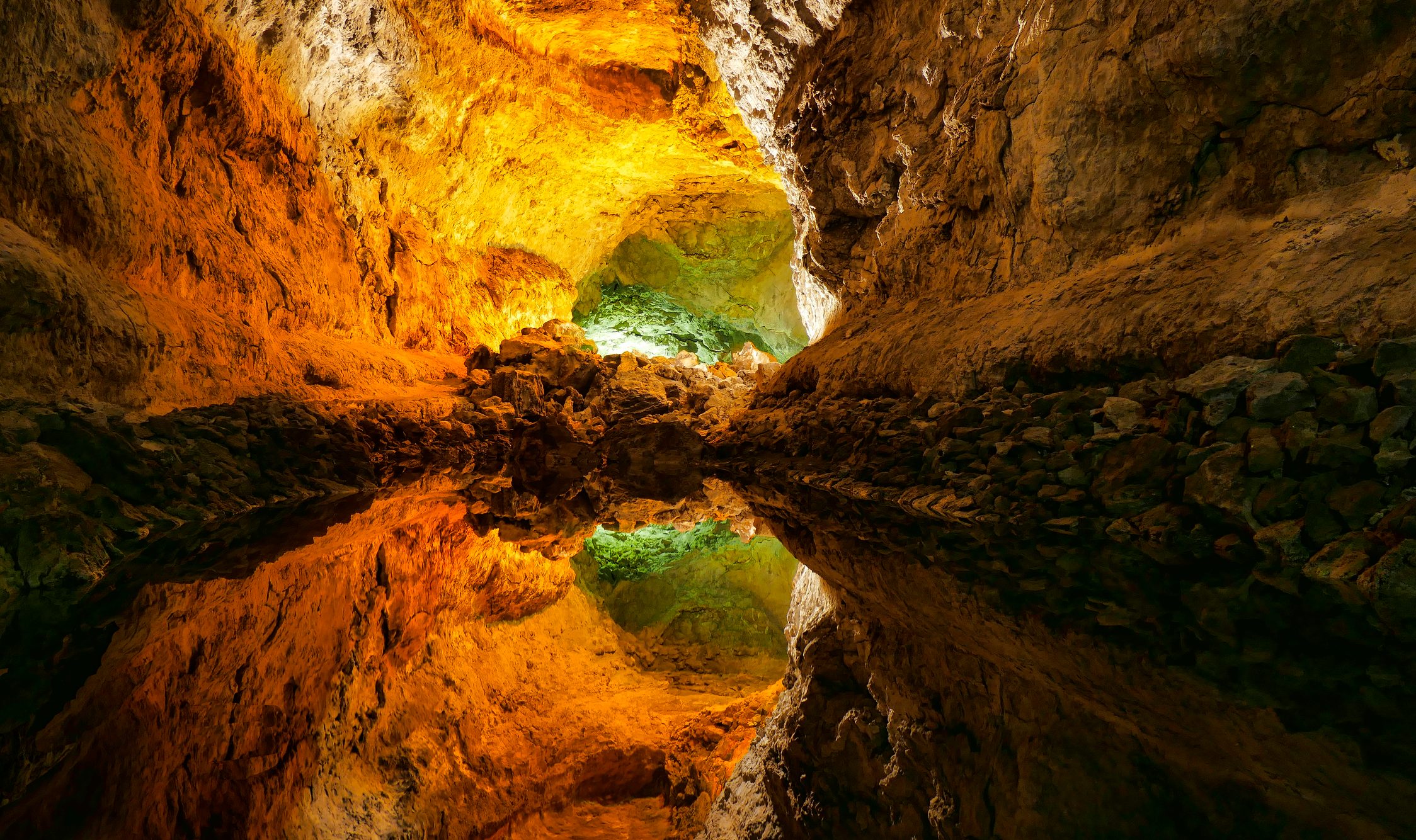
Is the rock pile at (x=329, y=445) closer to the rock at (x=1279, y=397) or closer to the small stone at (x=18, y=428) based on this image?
the small stone at (x=18, y=428)

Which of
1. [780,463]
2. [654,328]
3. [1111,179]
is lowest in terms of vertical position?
[780,463]

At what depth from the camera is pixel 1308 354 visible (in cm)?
273

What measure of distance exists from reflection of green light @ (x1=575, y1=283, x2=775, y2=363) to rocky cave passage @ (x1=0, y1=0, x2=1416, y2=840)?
18.7 ft

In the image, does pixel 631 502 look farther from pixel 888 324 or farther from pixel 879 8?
pixel 879 8

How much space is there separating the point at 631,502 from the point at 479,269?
745 centimetres

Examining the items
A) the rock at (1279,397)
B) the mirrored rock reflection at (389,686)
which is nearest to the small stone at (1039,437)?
the rock at (1279,397)

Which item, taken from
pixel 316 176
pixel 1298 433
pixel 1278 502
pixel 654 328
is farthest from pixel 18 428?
pixel 654 328

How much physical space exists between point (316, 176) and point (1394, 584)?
1043 centimetres

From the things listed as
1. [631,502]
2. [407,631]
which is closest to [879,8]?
[631,502]

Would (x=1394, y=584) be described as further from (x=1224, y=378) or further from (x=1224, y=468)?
(x=1224, y=378)

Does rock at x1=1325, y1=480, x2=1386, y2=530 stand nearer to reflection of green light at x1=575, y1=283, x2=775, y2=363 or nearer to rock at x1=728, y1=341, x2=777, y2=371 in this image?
rock at x1=728, y1=341, x2=777, y2=371

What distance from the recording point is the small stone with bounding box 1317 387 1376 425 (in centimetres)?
238

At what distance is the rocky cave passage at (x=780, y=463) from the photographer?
79.8 inches

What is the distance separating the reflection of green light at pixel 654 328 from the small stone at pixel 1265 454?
532 inches
